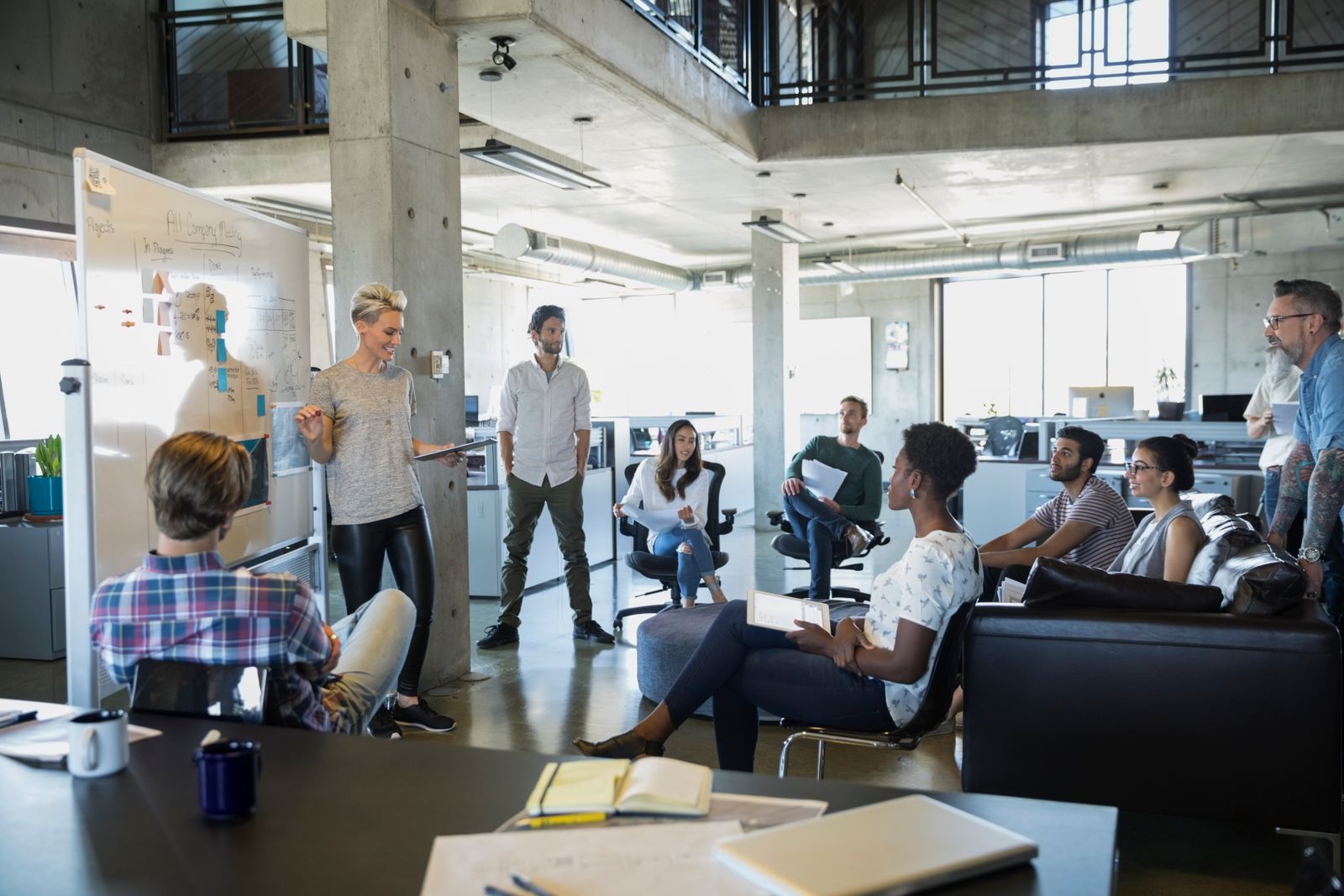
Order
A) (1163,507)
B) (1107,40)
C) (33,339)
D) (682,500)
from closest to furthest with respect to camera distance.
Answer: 1. (1163,507)
2. (682,500)
3. (33,339)
4. (1107,40)

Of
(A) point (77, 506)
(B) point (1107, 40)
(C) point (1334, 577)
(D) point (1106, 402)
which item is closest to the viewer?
(A) point (77, 506)

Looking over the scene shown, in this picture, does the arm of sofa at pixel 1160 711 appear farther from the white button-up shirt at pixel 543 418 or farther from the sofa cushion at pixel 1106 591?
the white button-up shirt at pixel 543 418

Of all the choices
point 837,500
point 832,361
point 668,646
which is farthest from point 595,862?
point 832,361

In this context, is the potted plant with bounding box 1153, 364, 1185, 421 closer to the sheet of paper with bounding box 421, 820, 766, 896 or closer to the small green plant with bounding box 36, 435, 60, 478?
the small green plant with bounding box 36, 435, 60, 478

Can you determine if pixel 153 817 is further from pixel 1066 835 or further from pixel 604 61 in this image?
pixel 604 61

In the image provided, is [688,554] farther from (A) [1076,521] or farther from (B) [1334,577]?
(B) [1334,577]

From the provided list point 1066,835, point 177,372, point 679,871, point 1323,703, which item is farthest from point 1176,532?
point 177,372

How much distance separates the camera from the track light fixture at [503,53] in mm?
5277

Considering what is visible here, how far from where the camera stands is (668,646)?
14.0 feet

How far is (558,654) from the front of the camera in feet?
17.4

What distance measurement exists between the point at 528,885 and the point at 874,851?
414 mm

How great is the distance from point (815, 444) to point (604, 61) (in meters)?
2.37

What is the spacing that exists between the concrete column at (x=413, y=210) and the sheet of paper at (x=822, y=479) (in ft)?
6.95

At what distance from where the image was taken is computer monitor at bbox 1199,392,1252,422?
833cm
